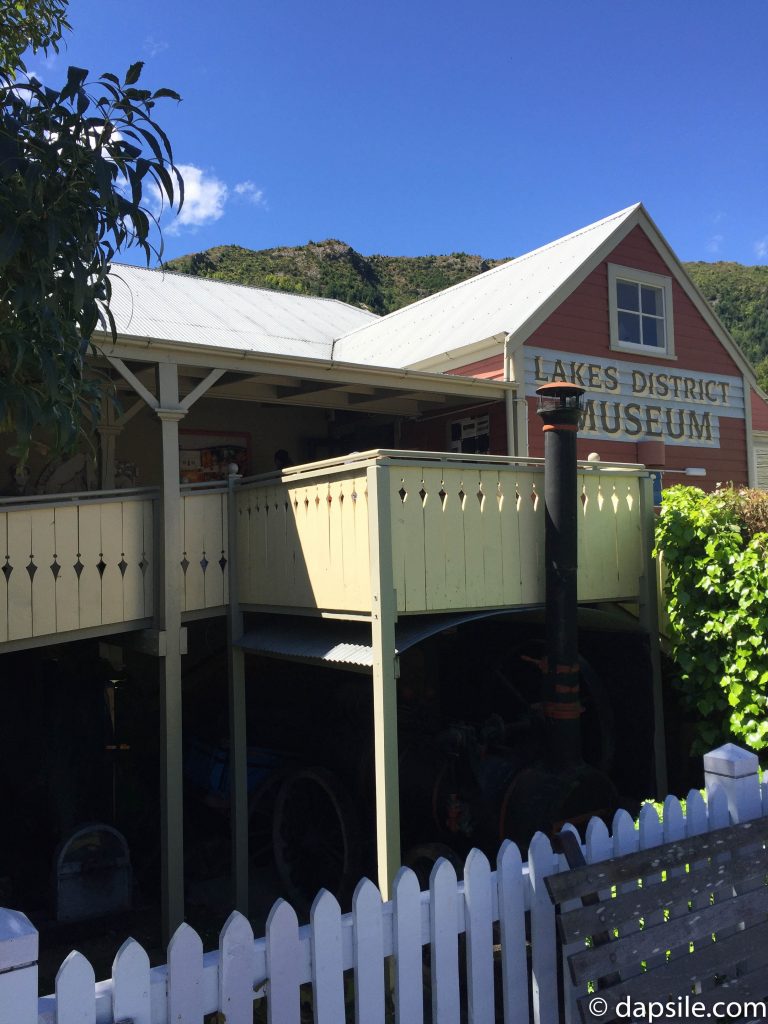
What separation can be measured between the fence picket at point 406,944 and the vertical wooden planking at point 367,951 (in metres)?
0.08

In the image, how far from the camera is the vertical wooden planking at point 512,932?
11.8 ft

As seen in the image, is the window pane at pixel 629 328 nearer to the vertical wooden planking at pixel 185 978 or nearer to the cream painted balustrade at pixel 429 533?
the cream painted balustrade at pixel 429 533

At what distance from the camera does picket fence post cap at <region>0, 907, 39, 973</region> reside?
2.40 metres

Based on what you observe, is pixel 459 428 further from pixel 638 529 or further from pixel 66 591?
pixel 66 591

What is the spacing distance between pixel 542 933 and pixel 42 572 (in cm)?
476

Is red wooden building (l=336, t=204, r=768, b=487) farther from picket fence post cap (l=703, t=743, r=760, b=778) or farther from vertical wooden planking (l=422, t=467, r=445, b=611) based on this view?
picket fence post cap (l=703, t=743, r=760, b=778)

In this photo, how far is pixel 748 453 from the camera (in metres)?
12.8

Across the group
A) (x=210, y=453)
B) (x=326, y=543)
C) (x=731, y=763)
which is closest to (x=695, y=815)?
(x=731, y=763)

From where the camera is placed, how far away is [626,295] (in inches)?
464

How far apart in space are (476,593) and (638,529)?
1931 mm

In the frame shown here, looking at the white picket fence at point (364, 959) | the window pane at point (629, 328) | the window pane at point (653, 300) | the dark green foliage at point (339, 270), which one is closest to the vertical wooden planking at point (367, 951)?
the white picket fence at point (364, 959)

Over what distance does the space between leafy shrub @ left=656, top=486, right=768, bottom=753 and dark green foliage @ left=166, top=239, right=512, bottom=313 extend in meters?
45.9

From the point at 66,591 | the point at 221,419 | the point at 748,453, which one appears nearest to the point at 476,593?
the point at 66,591

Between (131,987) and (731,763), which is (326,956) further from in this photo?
(731,763)
